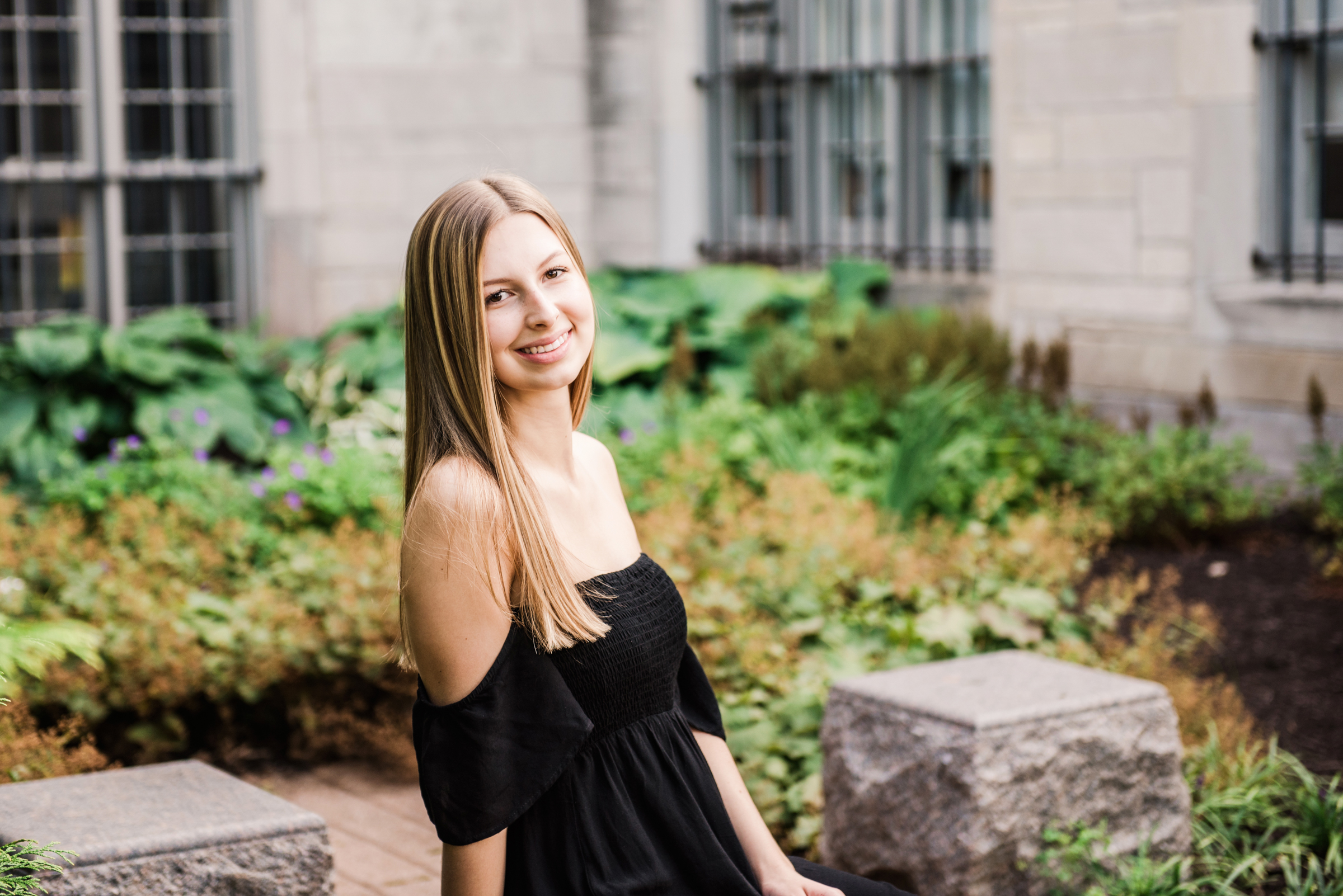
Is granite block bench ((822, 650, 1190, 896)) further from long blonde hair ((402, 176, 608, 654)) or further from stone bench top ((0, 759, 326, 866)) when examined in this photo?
long blonde hair ((402, 176, 608, 654))

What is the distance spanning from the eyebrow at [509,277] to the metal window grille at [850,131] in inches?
253

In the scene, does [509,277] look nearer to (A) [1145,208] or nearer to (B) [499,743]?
(B) [499,743]

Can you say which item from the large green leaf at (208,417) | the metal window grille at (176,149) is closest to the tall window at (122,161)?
the metal window grille at (176,149)

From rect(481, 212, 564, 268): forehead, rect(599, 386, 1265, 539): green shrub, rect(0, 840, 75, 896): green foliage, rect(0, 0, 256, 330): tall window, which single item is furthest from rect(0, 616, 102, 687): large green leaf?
rect(0, 0, 256, 330): tall window

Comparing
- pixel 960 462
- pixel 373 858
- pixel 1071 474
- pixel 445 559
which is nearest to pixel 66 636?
pixel 445 559

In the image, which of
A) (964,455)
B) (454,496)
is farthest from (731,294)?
(454,496)

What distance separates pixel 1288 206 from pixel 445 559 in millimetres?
5921

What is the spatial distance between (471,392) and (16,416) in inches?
226

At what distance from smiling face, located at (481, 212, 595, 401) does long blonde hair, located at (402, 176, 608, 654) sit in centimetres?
3

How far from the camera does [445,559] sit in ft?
6.26

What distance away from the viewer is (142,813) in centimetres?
269

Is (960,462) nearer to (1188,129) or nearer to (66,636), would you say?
(1188,129)

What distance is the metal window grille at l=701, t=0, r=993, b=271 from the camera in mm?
8258

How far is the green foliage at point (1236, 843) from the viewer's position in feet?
10.5
